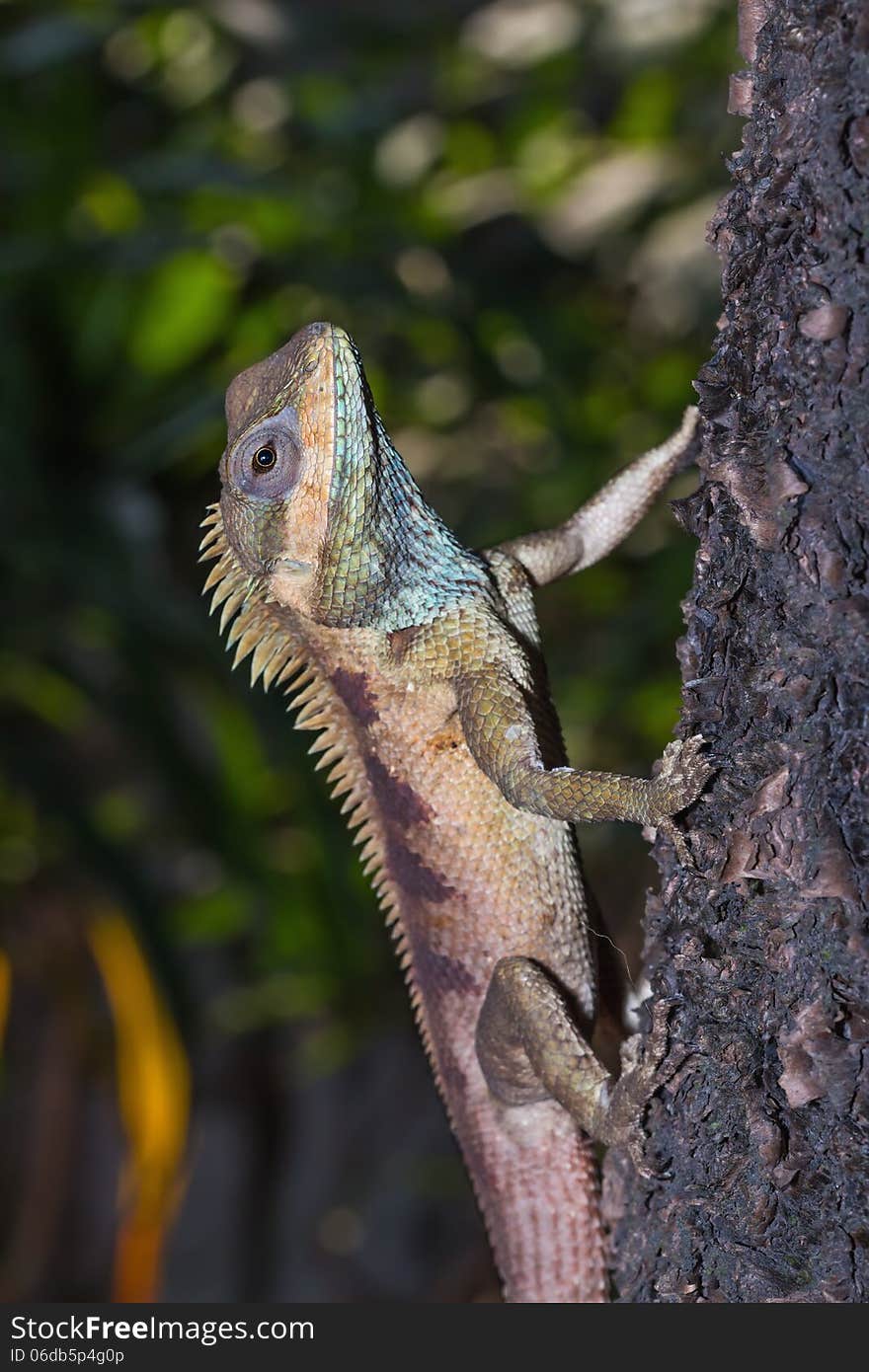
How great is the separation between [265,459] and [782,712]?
1.05 m

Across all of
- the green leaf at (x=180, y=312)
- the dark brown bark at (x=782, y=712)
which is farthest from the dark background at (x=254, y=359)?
the dark brown bark at (x=782, y=712)

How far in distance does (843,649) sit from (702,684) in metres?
0.24

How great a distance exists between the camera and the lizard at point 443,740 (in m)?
2.01

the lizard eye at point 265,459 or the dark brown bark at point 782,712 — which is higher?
the lizard eye at point 265,459

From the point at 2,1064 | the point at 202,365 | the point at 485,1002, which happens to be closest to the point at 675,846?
the point at 485,1002

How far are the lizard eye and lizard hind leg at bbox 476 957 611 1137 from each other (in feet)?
2.96

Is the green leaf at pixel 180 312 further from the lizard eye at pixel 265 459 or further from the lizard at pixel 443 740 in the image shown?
the lizard eye at pixel 265 459

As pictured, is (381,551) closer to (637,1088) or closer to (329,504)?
(329,504)

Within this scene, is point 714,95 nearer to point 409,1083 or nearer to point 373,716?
Result: point 373,716

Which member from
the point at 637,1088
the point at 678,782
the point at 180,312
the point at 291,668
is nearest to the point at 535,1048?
the point at 637,1088

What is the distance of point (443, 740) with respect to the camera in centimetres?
206

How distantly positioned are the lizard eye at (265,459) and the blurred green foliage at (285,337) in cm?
155

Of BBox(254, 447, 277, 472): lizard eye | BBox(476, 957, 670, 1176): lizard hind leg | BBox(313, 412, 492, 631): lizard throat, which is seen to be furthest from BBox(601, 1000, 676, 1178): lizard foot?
BBox(254, 447, 277, 472): lizard eye

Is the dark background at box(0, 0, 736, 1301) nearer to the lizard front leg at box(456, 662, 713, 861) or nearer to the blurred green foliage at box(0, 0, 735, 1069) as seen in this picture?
the blurred green foliage at box(0, 0, 735, 1069)
